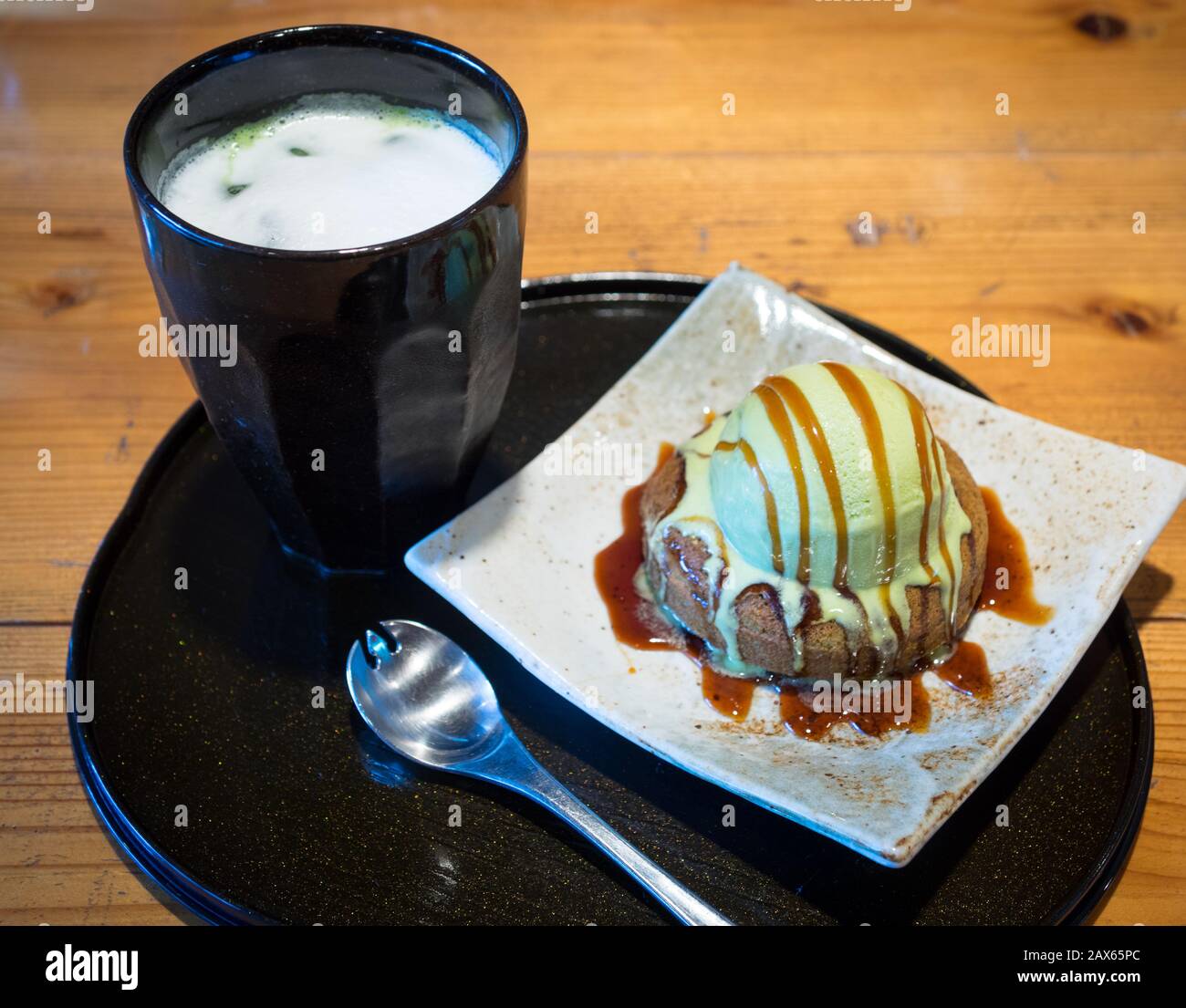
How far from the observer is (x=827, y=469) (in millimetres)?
1133

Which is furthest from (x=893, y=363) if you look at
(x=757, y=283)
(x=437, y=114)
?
(x=437, y=114)

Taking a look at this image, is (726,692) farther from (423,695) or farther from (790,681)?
(423,695)

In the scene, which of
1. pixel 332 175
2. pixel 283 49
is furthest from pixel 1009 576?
pixel 283 49

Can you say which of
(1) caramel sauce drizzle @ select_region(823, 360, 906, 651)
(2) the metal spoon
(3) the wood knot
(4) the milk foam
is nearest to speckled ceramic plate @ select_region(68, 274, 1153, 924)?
(2) the metal spoon

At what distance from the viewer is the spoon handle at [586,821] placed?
990 millimetres

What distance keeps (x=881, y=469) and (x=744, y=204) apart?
2.54 feet

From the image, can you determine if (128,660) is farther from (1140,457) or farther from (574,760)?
(1140,457)

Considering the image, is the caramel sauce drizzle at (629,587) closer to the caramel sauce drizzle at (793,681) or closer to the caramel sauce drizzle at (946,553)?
the caramel sauce drizzle at (793,681)

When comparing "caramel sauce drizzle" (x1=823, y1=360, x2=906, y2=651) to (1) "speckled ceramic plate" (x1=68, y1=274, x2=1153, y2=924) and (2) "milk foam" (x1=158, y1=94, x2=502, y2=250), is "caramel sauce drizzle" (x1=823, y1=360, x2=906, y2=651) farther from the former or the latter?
(2) "milk foam" (x1=158, y1=94, x2=502, y2=250)

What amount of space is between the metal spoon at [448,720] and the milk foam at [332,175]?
0.37 m

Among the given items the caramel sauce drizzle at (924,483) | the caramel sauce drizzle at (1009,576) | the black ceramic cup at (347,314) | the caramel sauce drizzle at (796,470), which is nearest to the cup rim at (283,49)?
the black ceramic cup at (347,314)

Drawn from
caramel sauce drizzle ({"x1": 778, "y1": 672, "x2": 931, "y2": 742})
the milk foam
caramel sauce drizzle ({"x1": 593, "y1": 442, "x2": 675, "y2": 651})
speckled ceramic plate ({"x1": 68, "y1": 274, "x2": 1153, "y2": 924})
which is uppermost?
the milk foam

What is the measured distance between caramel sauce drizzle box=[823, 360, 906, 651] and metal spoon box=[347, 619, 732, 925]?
334 millimetres

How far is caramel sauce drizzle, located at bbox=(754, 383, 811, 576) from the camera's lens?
114 cm
